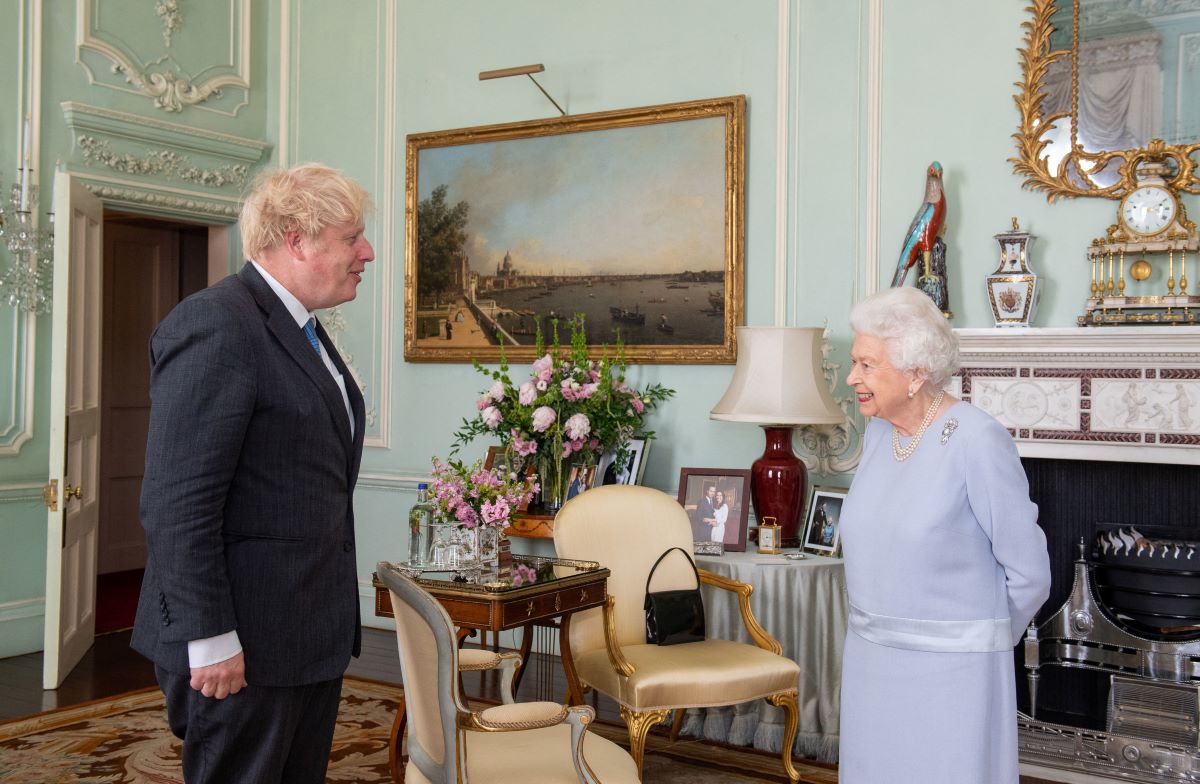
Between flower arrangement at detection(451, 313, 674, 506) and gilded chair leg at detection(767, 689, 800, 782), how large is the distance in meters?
1.70

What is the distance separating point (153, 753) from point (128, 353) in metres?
4.78

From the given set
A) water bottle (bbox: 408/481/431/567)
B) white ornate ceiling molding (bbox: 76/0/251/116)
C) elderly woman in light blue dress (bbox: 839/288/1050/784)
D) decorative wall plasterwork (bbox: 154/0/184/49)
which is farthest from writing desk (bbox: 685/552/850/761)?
decorative wall plasterwork (bbox: 154/0/184/49)

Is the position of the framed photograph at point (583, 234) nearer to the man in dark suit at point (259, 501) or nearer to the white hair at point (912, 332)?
the white hair at point (912, 332)

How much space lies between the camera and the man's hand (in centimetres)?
187

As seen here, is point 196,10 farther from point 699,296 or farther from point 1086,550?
point 1086,550

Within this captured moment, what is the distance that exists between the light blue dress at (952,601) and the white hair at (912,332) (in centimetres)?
12

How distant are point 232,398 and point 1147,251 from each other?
3745 millimetres

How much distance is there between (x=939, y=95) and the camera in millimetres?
4746

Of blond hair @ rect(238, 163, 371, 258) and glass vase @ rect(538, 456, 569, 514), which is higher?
blond hair @ rect(238, 163, 371, 258)

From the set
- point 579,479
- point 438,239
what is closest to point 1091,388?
point 579,479

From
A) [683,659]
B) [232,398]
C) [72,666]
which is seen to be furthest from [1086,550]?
[72,666]

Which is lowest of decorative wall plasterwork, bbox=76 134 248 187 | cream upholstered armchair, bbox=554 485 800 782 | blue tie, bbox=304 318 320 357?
cream upholstered armchair, bbox=554 485 800 782

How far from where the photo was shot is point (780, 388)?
4.40 m

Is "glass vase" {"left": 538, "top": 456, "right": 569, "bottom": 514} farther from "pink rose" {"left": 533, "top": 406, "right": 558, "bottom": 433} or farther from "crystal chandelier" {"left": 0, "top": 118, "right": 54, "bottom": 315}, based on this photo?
"crystal chandelier" {"left": 0, "top": 118, "right": 54, "bottom": 315}
